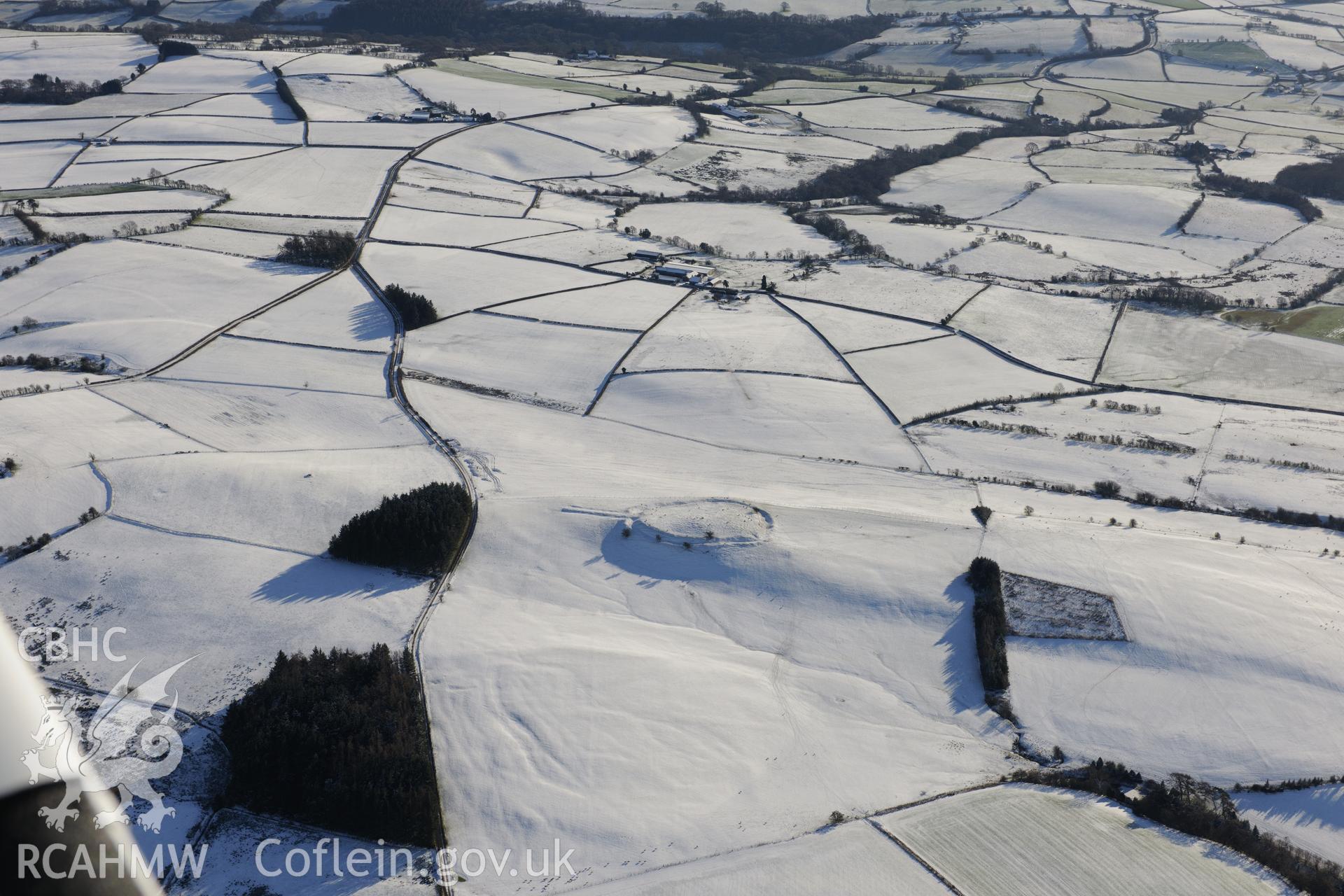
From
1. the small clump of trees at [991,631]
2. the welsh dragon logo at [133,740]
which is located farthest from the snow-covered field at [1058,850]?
the welsh dragon logo at [133,740]

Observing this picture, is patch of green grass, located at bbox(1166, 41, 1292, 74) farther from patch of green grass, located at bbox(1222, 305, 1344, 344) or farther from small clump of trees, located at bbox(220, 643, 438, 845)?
small clump of trees, located at bbox(220, 643, 438, 845)

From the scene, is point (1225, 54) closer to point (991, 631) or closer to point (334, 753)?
point (991, 631)

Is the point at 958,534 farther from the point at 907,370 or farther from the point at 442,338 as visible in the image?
the point at 442,338

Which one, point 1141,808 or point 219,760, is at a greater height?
point 219,760

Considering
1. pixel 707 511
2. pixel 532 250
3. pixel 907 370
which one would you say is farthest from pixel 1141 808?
pixel 532 250

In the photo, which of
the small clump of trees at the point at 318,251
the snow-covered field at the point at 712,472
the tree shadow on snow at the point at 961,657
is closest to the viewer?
the snow-covered field at the point at 712,472

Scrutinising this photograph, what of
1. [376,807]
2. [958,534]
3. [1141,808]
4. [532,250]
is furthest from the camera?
[532,250]

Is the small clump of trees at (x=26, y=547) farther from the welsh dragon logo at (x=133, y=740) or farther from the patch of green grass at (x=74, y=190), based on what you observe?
the patch of green grass at (x=74, y=190)
